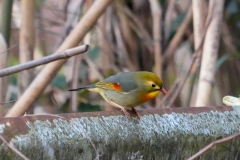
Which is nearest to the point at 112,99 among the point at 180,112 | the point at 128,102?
the point at 128,102

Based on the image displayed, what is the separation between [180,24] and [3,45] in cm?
198

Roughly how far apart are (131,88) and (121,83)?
63 mm

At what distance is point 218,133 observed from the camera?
1.61 metres

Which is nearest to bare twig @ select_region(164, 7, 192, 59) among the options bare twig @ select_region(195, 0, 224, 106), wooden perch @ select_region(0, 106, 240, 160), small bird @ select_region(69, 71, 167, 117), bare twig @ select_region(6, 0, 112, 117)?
bare twig @ select_region(195, 0, 224, 106)

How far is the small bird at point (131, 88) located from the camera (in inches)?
90.8

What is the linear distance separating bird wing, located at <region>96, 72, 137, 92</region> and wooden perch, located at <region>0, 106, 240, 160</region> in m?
0.71

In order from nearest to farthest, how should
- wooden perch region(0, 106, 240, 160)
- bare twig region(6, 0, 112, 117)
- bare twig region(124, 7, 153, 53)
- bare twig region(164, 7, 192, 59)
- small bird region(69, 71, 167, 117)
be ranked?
wooden perch region(0, 106, 240, 160), bare twig region(6, 0, 112, 117), small bird region(69, 71, 167, 117), bare twig region(164, 7, 192, 59), bare twig region(124, 7, 153, 53)

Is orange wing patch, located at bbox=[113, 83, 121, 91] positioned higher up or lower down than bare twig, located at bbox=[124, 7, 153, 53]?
lower down

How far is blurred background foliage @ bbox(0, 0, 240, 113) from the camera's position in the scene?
3.53 metres

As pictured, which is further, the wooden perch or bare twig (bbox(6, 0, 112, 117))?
bare twig (bbox(6, 0, 112, 117))

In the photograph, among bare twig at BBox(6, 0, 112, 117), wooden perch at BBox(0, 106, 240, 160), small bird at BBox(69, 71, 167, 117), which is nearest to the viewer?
wooden perch at BBox(0, 106, 240, 160)

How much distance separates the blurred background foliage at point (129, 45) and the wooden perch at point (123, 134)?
6.03 ft

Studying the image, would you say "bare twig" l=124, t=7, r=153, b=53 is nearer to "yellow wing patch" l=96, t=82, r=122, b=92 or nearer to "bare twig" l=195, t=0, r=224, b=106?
"bare twig" l=195, t=0, r=224, b=106

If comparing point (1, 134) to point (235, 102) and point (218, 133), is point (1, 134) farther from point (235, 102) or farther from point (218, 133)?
point (235, 102)
